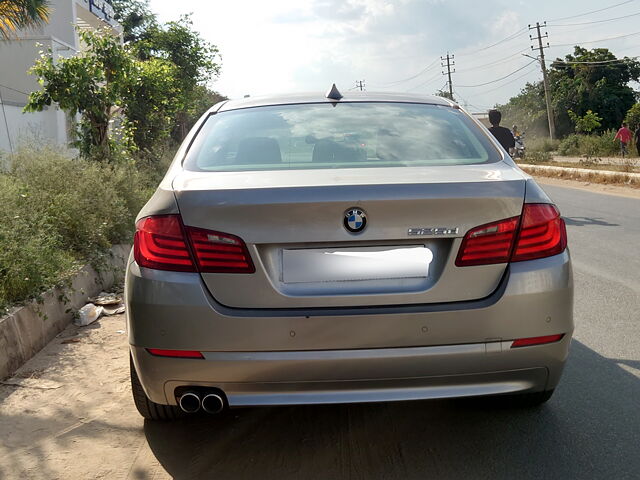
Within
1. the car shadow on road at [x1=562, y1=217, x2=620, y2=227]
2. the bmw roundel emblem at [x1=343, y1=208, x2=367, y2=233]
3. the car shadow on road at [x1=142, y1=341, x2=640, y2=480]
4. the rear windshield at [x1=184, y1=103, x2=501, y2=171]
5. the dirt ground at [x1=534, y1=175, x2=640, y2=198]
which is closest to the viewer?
the bmw roundel emblem at [x1=343, y1=208, x2=367, y2=233]

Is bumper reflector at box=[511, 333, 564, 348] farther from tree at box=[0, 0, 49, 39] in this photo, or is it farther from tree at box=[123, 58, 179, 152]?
tree at box=[0, 0, 49, 39]

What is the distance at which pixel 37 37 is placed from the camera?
82.7 feet

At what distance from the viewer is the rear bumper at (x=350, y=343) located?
280cm

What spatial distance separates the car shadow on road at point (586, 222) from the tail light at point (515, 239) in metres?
8.82

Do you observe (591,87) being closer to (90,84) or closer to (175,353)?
(90,84)

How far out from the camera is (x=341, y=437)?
3441mm

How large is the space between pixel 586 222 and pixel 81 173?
7.66 m

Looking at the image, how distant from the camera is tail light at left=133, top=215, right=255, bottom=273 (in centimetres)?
281

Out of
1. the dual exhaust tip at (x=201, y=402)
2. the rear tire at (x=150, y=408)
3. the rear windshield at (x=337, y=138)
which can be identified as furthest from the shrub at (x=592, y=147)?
the dual exhaust tip at (x=201, y=402)

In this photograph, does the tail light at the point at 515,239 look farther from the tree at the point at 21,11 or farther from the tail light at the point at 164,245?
the tree at the point at 21,11

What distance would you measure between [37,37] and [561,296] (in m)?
25.7

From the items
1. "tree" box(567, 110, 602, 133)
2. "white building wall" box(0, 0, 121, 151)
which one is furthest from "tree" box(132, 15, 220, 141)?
"tree" box(567, 110, 602, 133)

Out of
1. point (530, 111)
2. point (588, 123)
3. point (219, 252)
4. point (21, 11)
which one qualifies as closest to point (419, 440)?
point (219, 252)

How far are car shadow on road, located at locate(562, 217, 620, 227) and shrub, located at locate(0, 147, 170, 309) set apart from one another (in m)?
6.55
